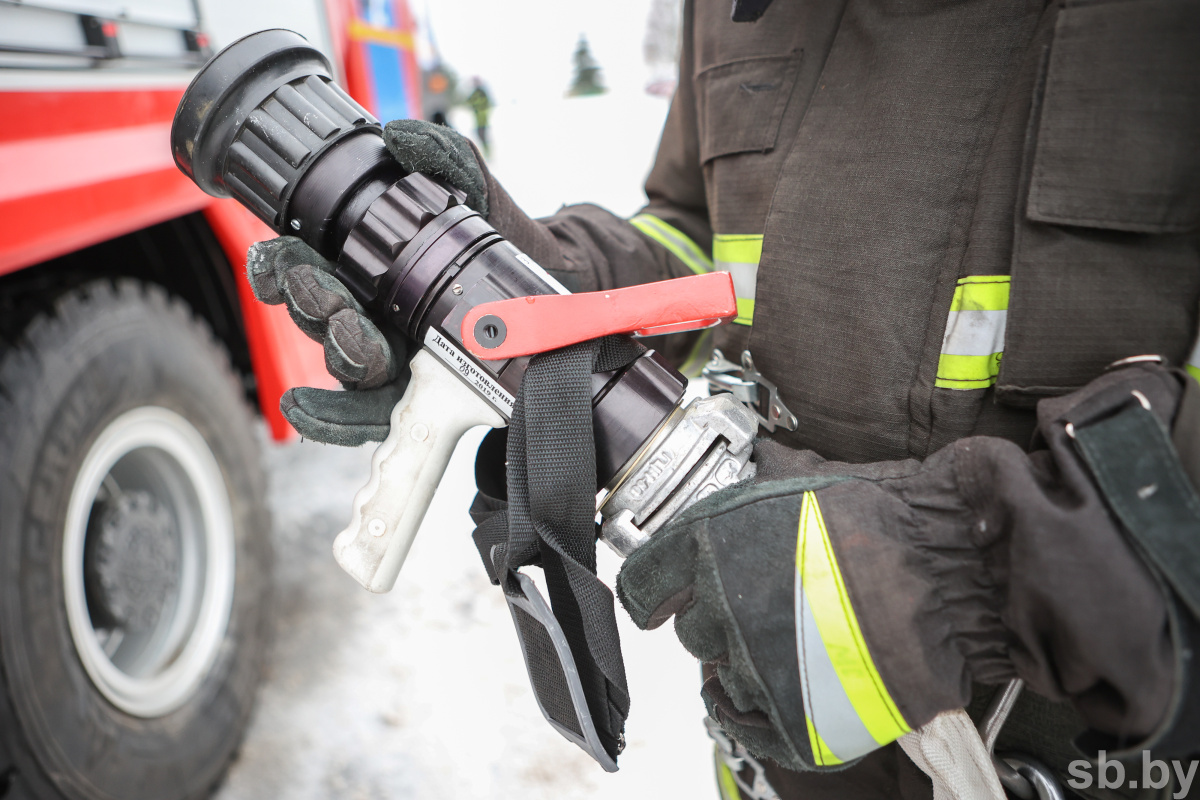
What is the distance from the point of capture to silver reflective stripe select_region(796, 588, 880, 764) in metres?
0.67

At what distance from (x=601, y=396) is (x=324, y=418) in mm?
369

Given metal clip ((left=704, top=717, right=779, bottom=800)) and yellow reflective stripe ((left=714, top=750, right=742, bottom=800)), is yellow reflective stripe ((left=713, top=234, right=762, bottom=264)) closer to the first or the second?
metal clip ((left=704, top=717, right=779, bottom=800))

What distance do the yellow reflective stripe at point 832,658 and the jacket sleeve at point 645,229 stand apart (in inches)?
22.8

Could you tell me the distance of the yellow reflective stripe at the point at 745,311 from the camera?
3.19 feet

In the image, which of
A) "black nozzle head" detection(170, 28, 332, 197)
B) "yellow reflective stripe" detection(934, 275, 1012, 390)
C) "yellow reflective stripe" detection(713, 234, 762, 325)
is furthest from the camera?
"yellow reflective stripe" detection(713, 234, 762, 325)

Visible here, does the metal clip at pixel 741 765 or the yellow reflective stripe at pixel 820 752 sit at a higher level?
the yellow reflective stripe at pixel 820 752

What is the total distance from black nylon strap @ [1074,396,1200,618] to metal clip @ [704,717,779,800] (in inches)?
26.8

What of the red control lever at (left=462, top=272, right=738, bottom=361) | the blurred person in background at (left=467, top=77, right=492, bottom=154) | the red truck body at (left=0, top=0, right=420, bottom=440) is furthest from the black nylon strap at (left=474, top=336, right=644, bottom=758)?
the blurred person in background at (left=467, top=77, right=492, bottom=154)

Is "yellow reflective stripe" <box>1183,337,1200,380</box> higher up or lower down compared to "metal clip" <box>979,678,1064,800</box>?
higher up

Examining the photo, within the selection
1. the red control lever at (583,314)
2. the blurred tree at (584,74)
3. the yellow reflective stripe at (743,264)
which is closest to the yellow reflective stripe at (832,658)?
the red control lever at (583,314)

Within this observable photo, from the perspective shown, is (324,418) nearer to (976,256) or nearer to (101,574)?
(976,256)

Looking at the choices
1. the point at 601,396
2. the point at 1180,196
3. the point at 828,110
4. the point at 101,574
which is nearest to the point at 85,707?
the point at 101,574

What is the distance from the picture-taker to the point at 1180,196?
646 millimetres
